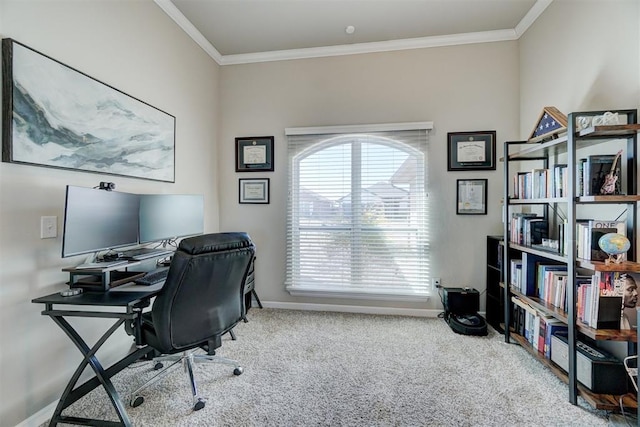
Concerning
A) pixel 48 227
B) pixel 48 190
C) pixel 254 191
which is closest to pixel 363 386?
pixel 48 227

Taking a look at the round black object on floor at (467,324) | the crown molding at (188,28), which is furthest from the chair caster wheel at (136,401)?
the crown molding at (188,28)

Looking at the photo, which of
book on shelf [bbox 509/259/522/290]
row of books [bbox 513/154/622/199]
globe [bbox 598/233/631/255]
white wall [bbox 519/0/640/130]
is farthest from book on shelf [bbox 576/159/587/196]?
book on shelf [bbox 509/259/522/290]

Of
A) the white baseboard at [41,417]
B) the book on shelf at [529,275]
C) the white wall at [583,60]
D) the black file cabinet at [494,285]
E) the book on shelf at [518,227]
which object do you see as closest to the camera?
Result: the white baseboard at [41,417]

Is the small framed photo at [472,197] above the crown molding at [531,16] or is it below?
below

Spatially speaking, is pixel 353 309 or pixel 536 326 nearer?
pixel 536 326

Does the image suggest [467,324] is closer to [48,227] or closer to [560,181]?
[560,181]

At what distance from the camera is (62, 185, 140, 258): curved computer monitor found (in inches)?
65.6

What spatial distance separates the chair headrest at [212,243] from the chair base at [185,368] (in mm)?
836

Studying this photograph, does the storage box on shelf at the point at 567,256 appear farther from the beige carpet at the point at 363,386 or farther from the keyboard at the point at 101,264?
the keyboard at the point at 101,264

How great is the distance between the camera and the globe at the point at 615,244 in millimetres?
1685

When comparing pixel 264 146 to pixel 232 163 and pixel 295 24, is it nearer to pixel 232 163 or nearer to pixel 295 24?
pixel 232 163

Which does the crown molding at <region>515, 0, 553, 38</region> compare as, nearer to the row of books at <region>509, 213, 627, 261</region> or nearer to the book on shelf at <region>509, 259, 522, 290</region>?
the row of books at <region>509, 213, 627, 261</region>

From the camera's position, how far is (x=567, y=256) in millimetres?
1938

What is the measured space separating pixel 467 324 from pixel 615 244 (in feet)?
4.98
